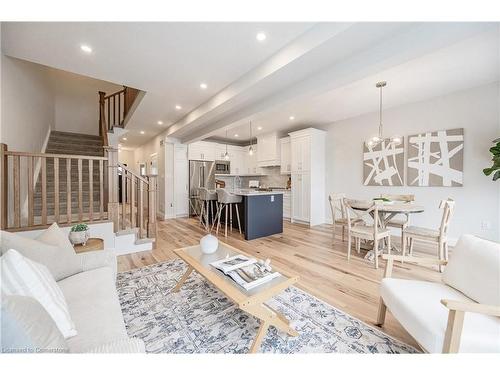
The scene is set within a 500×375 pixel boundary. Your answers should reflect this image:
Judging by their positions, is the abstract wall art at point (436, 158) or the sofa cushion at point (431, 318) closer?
the sofa cushion at point (431, 318)

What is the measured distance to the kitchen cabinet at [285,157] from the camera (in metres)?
5.77

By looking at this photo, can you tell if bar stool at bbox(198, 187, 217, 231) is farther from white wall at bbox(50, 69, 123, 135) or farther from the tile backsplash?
white wall at bbox(50, 69, 123, 135)

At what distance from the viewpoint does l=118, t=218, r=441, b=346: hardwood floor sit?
1.86 m

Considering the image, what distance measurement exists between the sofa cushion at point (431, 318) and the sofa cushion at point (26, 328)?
1.64 metres

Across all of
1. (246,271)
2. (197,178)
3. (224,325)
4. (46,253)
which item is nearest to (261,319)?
(246,271)

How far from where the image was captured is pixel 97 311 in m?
1.12

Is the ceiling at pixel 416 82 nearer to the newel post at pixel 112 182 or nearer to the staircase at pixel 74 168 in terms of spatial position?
the newel post at pixel 112 182

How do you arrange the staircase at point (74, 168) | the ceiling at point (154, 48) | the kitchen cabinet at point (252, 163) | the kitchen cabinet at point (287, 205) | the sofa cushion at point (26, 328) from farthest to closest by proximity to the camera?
the kitchen cabinet at point (252, 163)
the kitchen cabinet at point (287, 205)
the staircase at point (74, 168)
the ceiling at point (154, 48)
the sofa cushion at point (26, 328)

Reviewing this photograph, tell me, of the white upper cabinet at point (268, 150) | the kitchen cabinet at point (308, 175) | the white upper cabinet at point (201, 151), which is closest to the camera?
the kitchen cabinet at point (308, 175)

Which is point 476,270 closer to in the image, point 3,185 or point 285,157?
point 3,185

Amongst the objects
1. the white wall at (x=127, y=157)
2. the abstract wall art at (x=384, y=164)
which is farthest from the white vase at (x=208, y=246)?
the white wall at (x=127, y=157)

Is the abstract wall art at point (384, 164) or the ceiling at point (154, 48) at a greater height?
the ceiling at point (154, 48)

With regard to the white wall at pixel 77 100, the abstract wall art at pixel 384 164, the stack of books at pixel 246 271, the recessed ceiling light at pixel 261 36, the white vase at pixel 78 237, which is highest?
the white wall at pixel 77 100

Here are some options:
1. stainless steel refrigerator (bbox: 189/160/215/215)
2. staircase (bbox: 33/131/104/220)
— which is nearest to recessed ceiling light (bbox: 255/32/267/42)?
staircase (bbox: 33/131/104/220)
